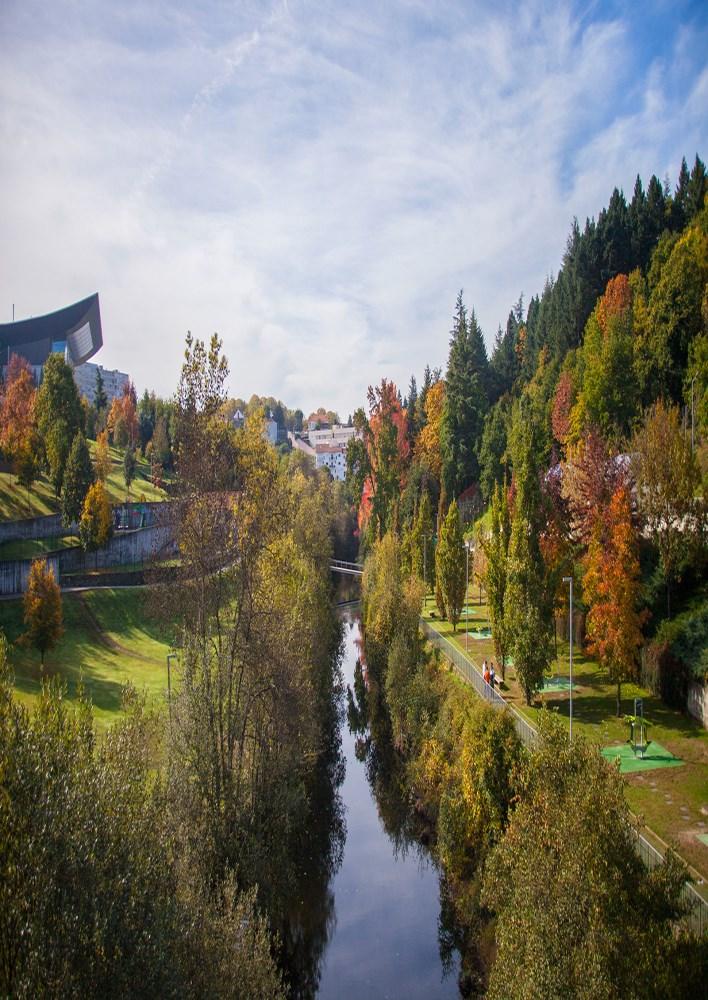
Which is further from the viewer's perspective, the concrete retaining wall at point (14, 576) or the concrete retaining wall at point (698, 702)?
the concrete retaining wall at point (14, 576)

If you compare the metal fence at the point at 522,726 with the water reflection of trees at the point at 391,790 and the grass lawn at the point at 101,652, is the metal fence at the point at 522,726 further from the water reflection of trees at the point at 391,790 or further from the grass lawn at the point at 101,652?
the grass lawn at the point at 101,652

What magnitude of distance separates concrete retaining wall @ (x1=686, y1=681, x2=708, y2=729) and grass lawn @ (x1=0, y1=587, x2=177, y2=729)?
2291cm

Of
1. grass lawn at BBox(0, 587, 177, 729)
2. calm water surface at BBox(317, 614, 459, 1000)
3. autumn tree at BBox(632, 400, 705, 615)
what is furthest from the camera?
grass lawn at BBox(0, 587, 177, 729)

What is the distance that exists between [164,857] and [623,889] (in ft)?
28.1

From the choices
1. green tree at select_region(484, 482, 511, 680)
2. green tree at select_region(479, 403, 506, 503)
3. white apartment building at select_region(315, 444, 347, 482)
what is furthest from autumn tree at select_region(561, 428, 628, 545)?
white apartment building at select_region(315, 444, 347, 482)

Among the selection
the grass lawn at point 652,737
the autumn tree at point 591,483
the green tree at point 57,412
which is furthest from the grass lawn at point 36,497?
the grass lawn at point 652,737

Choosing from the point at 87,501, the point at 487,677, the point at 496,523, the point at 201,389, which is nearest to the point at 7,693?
the point at 201,389

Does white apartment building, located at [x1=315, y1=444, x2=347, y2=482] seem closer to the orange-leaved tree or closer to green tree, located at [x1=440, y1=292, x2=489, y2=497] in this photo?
green tree, located at [x1=440, y1=292, x2=489, y2=497]

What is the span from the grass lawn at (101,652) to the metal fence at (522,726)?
46.2 ft

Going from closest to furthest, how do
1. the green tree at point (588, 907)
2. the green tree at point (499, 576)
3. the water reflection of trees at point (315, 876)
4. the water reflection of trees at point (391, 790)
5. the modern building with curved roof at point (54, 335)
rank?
the green tree at point (588, 907) → the water reflection of trees at point (315, 876) → the water reflection of trees at point (391, 790) → the green tree at point (499, 576) → the modern building with curved roof at point (54, 335)

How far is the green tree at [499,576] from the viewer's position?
95.3ft

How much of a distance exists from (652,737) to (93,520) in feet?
155

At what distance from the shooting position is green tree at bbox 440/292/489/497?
74.4 m

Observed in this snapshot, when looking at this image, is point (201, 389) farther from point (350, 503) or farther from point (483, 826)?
point (350, 503)
